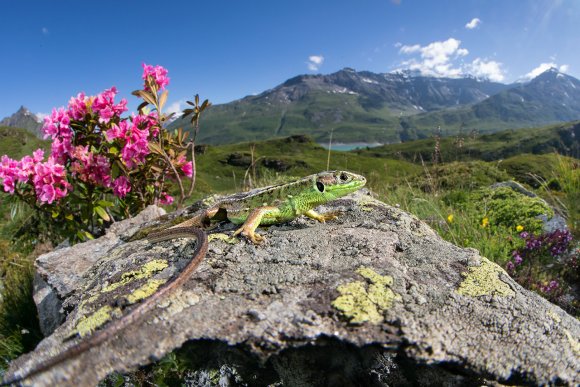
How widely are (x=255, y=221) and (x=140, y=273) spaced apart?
1377 millimetres

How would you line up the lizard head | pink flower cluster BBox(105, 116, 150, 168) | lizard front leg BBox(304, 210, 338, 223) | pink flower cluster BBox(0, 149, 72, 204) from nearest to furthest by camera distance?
the lizard head, lizard front leg BBox(304, 210, 338, 223), pink flower cluster BBox(0, 149, 72, 204), pink flower cluster BBox(105, 116, 150, 168)

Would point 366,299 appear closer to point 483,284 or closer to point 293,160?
point 483,284

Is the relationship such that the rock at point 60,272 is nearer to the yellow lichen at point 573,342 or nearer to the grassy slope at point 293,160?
the yellow lichen at point 573,342

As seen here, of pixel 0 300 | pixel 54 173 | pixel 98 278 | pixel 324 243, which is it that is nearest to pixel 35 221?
pixel 0 300

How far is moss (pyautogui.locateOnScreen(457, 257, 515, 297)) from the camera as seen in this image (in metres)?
3.31

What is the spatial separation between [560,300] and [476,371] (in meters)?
5.06

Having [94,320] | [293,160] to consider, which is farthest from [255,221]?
[293,160]

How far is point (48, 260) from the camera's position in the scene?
5.68 m

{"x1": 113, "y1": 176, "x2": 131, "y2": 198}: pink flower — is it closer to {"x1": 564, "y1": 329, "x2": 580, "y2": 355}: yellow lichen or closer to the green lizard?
the green lizard

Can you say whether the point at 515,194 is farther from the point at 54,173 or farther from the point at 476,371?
the point at 54,173

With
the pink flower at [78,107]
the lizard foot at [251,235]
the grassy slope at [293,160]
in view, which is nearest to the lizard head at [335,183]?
the lizard foot at [251,235]

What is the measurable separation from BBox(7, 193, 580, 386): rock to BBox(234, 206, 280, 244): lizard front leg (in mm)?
123

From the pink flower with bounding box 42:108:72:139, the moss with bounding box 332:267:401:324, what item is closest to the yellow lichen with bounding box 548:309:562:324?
the moss with bounding box 332:267:401:324

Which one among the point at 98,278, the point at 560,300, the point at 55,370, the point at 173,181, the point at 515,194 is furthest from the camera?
the point at 515,194
